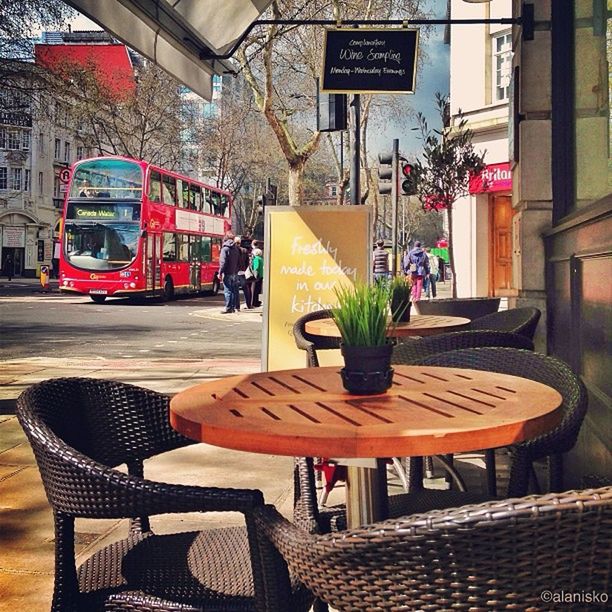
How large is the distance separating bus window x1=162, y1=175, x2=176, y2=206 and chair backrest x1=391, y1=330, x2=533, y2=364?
23301 millimetres

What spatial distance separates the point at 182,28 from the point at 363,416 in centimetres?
489

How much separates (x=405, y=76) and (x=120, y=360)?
517 cm

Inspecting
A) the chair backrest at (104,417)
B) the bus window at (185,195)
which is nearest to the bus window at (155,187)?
the bus window at (185,195)

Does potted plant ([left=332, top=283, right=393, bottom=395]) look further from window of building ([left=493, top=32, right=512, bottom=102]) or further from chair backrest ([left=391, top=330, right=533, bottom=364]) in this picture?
window of building ([left=493, top=32, right=512, bottom=102])

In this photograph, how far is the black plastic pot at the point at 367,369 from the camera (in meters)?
2.29

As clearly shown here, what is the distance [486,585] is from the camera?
138cm

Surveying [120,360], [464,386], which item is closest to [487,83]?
[120,360]

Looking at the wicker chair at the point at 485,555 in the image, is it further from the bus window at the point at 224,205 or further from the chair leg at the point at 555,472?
the bus window at the point at 224,205

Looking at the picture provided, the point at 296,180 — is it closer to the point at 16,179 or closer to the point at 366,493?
the point at 366,493

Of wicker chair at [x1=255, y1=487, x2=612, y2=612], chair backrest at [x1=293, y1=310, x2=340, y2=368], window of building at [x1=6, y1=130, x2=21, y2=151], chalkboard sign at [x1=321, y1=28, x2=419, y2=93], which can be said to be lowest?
wicker chair at [x1=255, y1=487, x2=612, y2=612]

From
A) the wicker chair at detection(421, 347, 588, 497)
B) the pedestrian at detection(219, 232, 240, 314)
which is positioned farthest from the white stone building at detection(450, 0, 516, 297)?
the wicker chair at detection(421, 347, 588, 497)

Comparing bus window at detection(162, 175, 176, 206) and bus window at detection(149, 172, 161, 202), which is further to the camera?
bus window at detection(162, 175, 176, 206)

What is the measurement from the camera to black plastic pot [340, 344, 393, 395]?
2293mm

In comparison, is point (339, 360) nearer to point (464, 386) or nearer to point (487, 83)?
point (464, 386)
